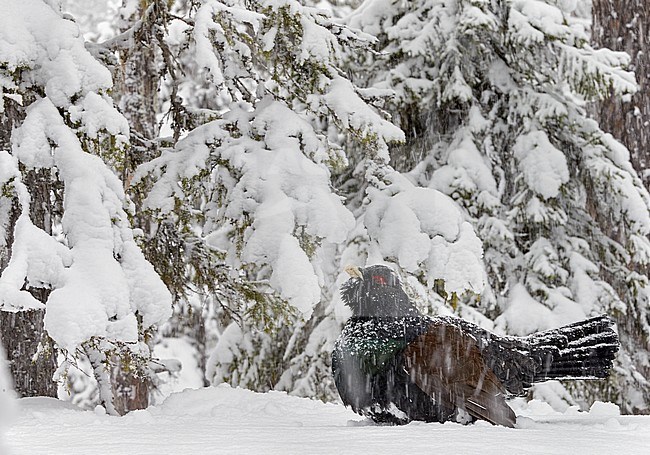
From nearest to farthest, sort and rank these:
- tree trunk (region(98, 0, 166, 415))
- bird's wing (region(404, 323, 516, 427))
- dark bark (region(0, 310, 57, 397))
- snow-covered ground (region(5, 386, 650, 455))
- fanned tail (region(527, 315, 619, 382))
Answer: snow-covered ground (region(5, 386, 650, 455)) → bird's wing (region(404, 323, 516, 427)) → fanned tail (region(527, 315, 619, 382)) → dark bark (region(0, 310, 57, 397)) → tree trunk (region(98, 0, 166, 415))

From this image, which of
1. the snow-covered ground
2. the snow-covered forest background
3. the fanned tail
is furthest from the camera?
the snow-covered forest background

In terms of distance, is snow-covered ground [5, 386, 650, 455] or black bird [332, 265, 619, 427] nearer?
snow-covered ground [5, 386, 650, 455]

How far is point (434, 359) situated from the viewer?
4.08 m

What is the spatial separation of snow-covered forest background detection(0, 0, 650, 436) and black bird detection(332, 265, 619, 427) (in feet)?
2.97

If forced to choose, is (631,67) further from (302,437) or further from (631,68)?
(302,437)

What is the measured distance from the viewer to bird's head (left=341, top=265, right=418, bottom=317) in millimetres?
4363

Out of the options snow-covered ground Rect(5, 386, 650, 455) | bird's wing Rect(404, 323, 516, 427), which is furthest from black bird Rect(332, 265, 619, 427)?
snow-covered ground Rect(5, 386, 650, 455)

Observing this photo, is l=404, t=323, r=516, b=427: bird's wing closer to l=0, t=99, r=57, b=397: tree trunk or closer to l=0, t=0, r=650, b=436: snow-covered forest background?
Answer: l=0, t=0, r=650, b=436: snow-covered forest background

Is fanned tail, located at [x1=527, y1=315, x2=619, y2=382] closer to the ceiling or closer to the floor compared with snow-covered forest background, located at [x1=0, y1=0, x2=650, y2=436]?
closer to the floor

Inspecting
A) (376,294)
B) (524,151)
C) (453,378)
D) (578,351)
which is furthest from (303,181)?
(524,151)

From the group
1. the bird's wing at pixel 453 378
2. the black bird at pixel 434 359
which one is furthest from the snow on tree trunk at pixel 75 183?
the bird's wing at pixel 453 378

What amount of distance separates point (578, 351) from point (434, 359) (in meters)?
1.01

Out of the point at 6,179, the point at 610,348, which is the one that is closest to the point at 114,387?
the point at 6,179

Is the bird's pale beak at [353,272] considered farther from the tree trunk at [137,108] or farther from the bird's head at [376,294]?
the tree trunk at [137,108]
